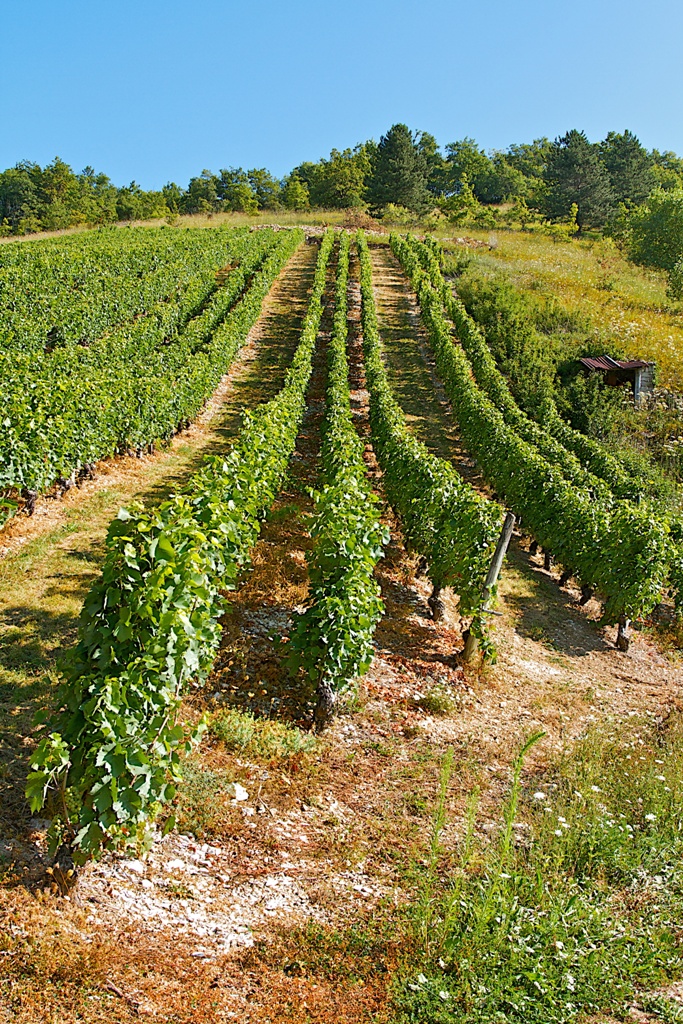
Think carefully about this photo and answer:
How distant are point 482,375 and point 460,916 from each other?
2253 centimetres

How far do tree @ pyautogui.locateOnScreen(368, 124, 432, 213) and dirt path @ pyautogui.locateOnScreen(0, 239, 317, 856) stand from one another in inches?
2140

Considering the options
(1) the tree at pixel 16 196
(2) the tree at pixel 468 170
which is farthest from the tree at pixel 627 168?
(1) the tree at pixel 16 196

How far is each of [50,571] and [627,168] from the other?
271 feet

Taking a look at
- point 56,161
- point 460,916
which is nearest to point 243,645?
point 460,916

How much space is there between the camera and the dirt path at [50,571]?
593cm

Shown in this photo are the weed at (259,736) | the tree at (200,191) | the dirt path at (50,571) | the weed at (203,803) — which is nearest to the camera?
the weed at (203,803)

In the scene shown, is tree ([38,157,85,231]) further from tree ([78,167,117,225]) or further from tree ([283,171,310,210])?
tree ([283,171,310,210])

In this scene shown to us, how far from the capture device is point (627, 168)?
73438 mm

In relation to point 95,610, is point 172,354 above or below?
above

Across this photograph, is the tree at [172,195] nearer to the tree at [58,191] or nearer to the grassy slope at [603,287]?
the tree at [58,191]

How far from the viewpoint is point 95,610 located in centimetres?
504

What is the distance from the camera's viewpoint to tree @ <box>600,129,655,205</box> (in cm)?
7250

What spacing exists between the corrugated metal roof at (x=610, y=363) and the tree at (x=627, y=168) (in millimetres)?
53425

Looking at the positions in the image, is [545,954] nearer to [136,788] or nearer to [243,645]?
[136,788]
